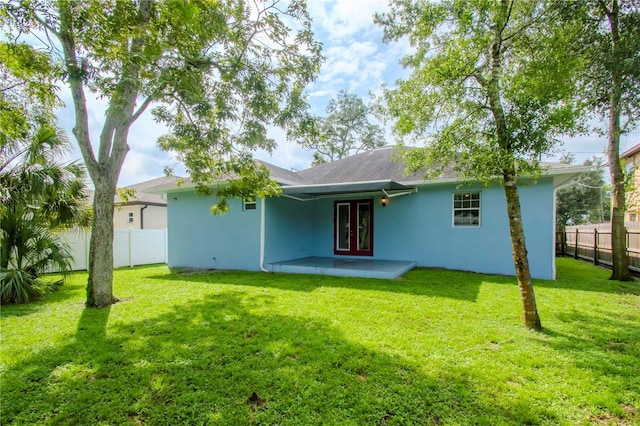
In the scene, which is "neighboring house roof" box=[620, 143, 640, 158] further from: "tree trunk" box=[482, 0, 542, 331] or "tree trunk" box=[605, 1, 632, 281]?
"tree trunk" box=[482, 0, 542, 331]

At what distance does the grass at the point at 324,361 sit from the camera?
2.67 meters

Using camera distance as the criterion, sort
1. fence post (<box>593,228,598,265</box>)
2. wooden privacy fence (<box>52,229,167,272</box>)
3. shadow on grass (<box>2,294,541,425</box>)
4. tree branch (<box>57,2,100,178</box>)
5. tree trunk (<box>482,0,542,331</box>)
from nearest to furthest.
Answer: shadow on grass (<box>2,294,541,425</box>)
tree trunk (<box>482,0,542,331</box>)
tree branch (<box>57,2,100,178</box>)
wooden privacy fence (<box>52,229,167,272</box>)
fence post (<box>593,228,598,265</box>)

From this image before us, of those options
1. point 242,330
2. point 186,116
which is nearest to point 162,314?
point 242,330

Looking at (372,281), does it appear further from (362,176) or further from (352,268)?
(362,176)

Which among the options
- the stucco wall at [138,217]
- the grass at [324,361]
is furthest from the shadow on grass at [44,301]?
the stucco wall at [138,217]

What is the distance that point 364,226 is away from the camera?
1148 cm

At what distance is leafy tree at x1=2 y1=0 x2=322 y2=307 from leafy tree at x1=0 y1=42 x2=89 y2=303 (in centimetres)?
105

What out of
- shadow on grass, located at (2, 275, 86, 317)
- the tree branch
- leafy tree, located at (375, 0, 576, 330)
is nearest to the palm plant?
shadow on grass, located at (2, 275, 86, 317)

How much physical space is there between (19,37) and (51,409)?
5.97 m

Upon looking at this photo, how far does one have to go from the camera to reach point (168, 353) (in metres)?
3.78

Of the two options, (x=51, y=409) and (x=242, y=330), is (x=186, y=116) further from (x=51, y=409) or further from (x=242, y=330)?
(x=51, y=409)

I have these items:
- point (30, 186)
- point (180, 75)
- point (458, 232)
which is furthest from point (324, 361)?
point (458, 232)

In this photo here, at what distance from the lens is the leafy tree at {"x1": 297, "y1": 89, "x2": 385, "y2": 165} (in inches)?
1060

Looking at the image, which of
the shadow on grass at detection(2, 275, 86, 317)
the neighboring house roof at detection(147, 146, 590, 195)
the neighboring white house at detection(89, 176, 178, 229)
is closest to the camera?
the shadow on grass at detection(2, 275, 86, 317)
